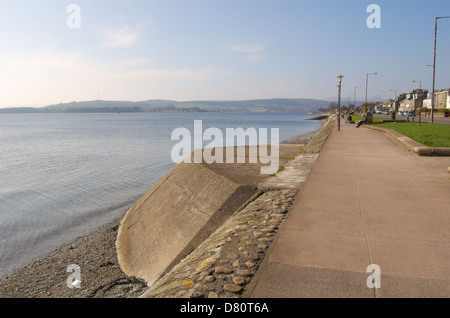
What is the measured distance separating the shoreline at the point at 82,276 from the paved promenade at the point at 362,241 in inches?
145

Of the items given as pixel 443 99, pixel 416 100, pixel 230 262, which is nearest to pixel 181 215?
pixel 230 262

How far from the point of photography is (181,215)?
368 inches

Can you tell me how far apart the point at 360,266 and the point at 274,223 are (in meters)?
1.85

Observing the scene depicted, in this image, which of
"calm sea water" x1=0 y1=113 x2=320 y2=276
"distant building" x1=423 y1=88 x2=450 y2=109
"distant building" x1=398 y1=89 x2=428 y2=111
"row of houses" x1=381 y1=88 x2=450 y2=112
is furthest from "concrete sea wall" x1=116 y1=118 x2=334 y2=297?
"distant building" x1=398 y1=89 x2=428 y2=111

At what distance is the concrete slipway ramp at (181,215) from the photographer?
7.91 m

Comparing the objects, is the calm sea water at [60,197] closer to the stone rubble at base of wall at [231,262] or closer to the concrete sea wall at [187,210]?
the concrete sea wall at [187,210]

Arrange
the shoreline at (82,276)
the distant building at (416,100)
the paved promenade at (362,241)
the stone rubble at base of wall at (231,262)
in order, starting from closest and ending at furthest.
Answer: the paved promenade at (362,241) < the stone rubble at base of wall at (231,262) < the shoreline at (82,276) < the distant building at (416,100)

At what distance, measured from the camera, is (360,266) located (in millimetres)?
4078

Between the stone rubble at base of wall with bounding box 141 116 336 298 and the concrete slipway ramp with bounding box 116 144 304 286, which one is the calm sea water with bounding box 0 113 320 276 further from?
the stone rubble at base of wall with bounding box 141 116 336 298

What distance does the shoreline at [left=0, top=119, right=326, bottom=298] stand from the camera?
721cm

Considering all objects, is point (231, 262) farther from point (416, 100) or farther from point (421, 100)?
point (416, 100)

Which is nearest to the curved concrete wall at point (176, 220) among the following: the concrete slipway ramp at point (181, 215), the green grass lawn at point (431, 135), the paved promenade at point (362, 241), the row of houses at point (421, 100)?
the concrete slipway ramp at point (181, 215)
